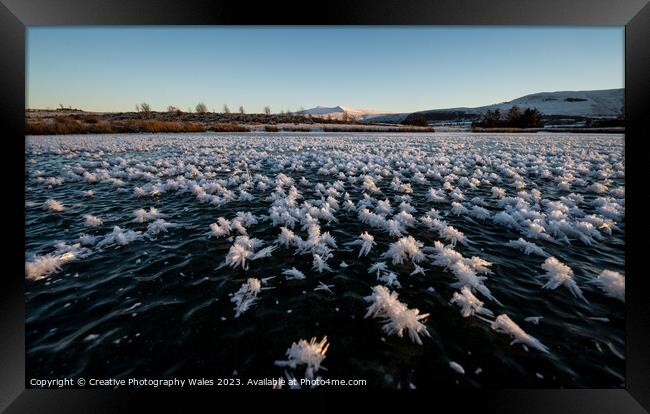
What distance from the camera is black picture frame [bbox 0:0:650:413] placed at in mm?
2521

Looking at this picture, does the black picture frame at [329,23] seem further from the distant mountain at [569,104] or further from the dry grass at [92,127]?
the distant mountain at [569,104]

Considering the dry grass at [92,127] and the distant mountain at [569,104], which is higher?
the distant mountain at [569,104]

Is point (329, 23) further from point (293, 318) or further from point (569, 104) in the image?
point (569, 104)

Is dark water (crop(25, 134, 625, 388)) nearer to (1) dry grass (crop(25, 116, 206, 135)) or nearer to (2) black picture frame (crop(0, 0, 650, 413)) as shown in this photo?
(2) black picture frame (crop(0, 0, 650, 413))

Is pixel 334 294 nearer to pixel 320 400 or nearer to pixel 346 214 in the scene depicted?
pixel 320 400

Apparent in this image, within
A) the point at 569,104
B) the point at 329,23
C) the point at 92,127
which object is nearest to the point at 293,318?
the point at 329,23

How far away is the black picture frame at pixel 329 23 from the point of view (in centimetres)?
252

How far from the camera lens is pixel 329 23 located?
3088 millimetres

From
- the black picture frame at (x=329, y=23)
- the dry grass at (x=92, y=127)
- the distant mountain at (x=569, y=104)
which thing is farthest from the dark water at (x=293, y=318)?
the distant mountain at (x=569, y=104)

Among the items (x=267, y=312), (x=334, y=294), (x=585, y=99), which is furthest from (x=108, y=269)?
Answer: (x=585, y=99)

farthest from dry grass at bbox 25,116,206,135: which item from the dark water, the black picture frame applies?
the black picture frame

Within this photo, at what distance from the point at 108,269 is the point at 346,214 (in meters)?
5.15

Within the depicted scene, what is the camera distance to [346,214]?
704 centimetres

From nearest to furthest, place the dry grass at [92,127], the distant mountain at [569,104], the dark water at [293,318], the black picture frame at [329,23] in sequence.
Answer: the black picture frame at [329,23], the dark water at [293,318], the dry grass at [92,127], the distant mountain at [569,104]
